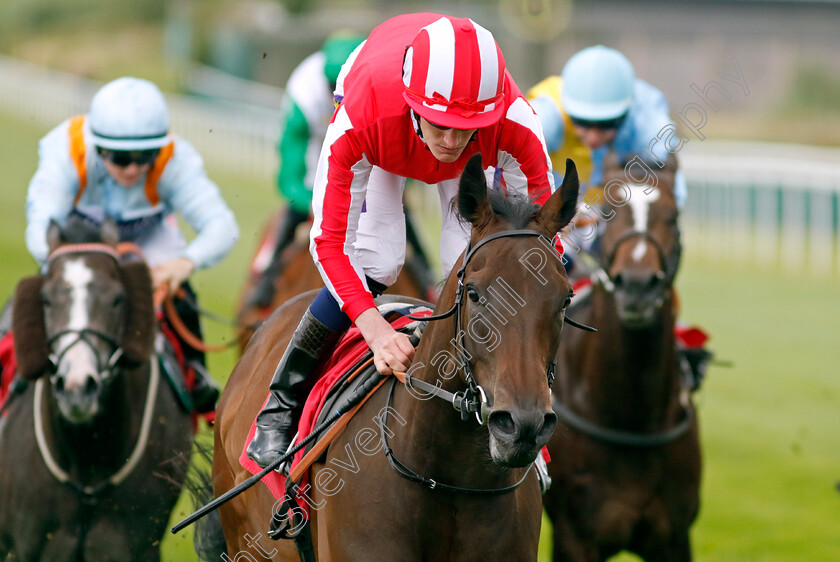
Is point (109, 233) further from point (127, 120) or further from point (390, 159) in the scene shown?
point (390, 159)

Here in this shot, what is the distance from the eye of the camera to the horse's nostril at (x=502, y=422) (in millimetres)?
2604

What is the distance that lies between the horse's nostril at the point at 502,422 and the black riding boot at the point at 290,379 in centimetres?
115

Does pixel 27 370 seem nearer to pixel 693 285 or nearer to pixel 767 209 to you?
pixel 693 285

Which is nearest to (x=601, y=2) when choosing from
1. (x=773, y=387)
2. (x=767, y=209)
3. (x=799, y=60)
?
(x=799, y=60)

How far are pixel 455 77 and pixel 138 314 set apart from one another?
223 centimetres

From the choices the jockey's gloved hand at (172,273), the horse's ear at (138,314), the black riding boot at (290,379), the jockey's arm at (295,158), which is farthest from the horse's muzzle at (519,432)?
the jockey's arm at (295,158)

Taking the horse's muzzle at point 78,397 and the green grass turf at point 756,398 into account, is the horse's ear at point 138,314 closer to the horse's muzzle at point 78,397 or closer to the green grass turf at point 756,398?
the horse's muzzle at point 78,397

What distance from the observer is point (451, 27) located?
3.19 m

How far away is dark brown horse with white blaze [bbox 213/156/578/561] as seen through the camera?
105 inches

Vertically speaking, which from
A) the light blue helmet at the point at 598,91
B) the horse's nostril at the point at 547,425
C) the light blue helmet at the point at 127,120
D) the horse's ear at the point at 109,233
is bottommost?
the horse's ear at the point at 109,233

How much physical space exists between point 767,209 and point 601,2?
549 inches

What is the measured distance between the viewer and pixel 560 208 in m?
2.97

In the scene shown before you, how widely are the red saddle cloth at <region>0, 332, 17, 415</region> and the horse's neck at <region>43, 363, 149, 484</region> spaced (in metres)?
0.41

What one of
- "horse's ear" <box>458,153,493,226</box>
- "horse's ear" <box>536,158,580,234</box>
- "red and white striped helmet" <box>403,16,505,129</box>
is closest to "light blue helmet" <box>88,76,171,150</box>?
"red and white striped helmet" <box>403,16,505,129</box>
